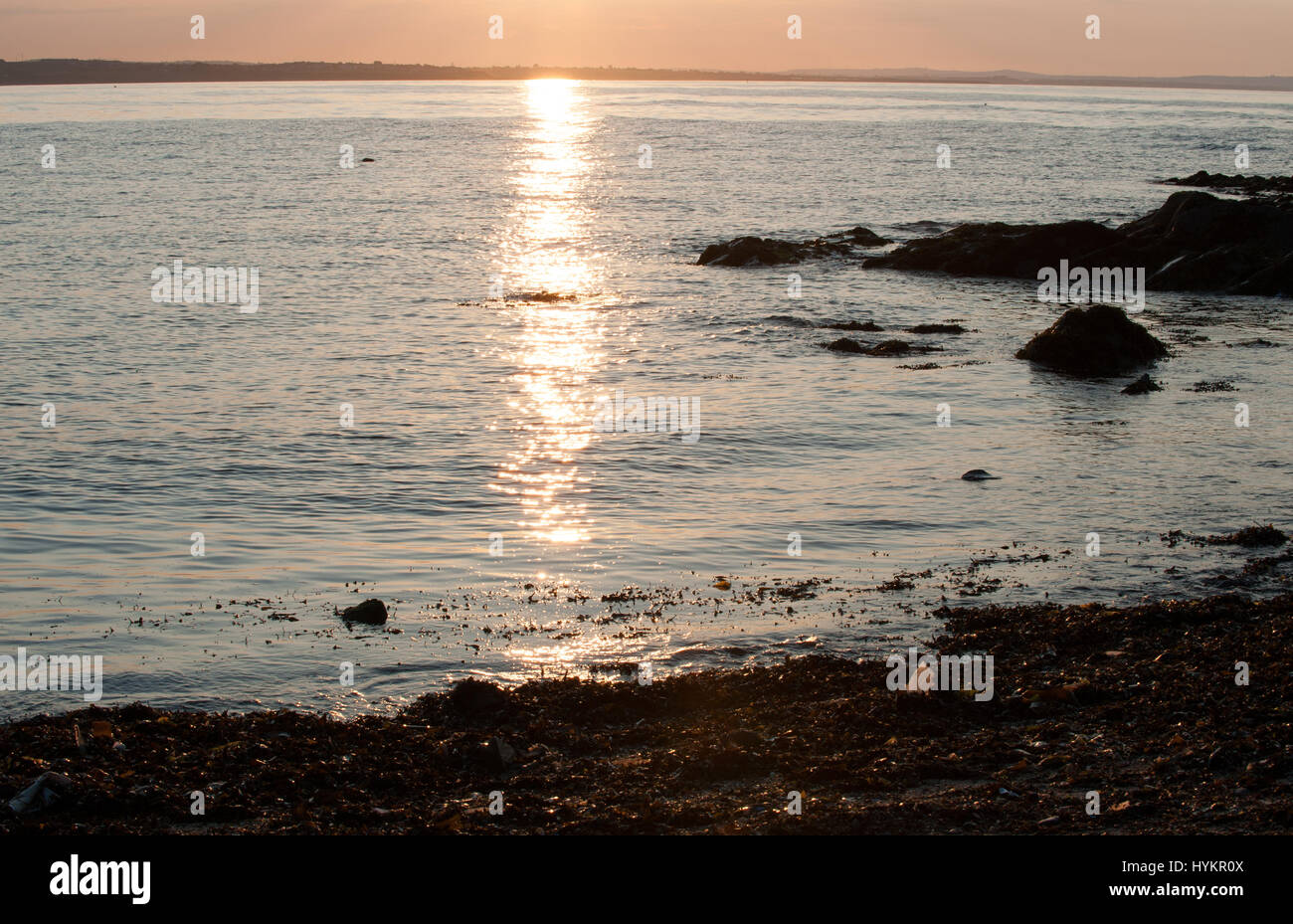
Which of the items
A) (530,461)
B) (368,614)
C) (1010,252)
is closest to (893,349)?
(530,461)

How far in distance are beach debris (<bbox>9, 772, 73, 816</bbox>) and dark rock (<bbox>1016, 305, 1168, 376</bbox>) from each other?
72.4ft

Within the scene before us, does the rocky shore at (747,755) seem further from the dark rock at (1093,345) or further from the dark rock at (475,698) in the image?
the dark rock at (1093,345)

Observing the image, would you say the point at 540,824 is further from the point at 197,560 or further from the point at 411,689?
the point at 197,560

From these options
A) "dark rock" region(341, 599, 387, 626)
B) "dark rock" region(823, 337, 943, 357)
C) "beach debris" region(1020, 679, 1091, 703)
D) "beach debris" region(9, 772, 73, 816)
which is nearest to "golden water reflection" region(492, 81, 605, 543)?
"dark rock" region(341, 599, 387, 626)

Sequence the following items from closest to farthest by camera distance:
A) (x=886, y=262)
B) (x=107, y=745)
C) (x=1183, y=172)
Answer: (x=107, y=745) < (x=886, y=262) < (x=1183, y=172)

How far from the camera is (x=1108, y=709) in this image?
9078mm

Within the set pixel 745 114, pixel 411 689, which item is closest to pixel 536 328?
pixel 411 689

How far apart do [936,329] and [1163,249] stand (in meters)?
13.8

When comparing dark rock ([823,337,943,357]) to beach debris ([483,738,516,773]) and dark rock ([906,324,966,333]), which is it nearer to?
dark rock ([906,324,966,333])

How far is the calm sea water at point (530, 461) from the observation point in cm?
1170

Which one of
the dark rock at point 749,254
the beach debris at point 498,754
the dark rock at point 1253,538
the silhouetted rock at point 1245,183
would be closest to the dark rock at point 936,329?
the dark rock at point 749,254

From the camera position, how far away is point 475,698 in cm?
960

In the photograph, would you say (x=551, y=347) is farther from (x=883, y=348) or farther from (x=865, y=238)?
(x=865, y=238)
